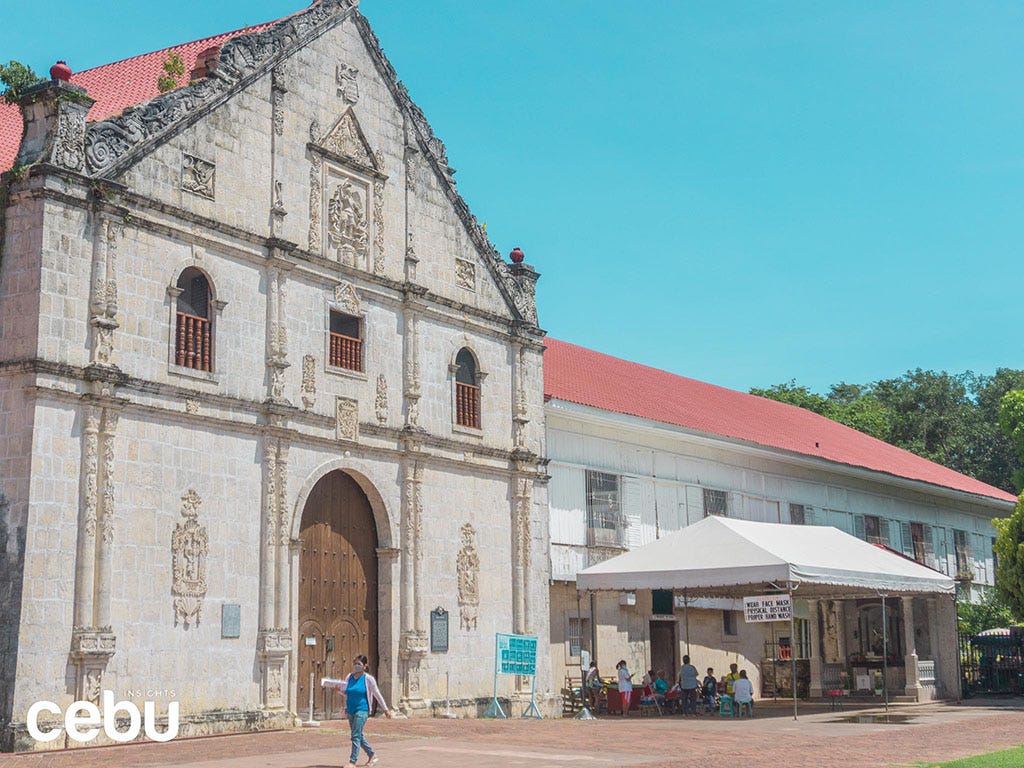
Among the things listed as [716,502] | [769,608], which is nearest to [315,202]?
[769,608]

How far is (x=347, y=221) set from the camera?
883 inches

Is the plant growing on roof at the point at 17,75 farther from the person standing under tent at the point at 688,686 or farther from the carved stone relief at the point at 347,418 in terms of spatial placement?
the person standing under tent at the point at 688,686

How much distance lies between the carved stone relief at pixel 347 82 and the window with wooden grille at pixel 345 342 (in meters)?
4.16

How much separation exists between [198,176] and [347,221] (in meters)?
3.46

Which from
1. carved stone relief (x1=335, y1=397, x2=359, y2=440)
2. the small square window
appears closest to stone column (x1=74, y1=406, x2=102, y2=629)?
carved stone relief (x1=335, y1=397, x2=359, y2=440)

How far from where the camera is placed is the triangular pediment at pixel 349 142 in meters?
22.3

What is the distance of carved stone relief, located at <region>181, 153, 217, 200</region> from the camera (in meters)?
19.4

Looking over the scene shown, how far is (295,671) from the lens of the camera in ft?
65.6

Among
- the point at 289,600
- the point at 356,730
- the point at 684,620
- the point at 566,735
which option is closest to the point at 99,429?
the point at 289,600

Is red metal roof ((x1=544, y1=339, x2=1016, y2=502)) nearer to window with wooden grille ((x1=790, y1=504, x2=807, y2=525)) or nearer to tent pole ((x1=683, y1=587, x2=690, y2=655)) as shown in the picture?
window with wooden grille ((x1=790, y1=504, x2=807, y2=525))

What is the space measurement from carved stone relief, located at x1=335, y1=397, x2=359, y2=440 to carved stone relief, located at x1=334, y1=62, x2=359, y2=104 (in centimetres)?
571

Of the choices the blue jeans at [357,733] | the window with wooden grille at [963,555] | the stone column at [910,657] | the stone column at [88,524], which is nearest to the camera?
the blue jeans at [357,733]

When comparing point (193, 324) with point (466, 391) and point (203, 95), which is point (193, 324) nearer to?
point (203, 95)

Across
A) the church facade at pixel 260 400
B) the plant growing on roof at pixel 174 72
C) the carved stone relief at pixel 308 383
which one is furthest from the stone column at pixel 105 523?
the plant growing on roof at pixel 174 72
